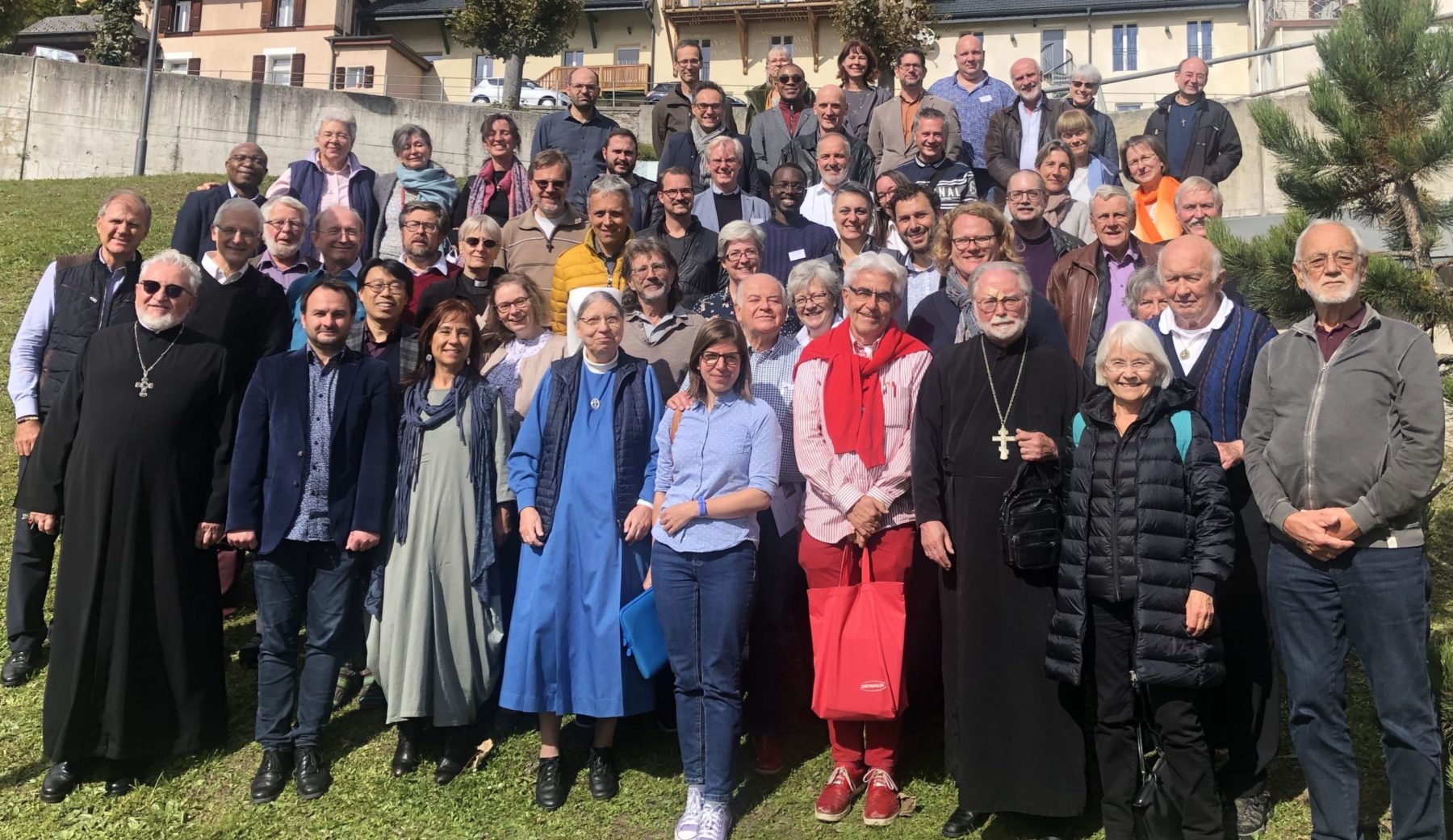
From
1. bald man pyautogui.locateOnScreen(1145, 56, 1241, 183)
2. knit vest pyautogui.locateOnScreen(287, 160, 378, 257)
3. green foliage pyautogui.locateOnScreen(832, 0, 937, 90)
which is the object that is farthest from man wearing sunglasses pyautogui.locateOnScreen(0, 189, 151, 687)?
green foliage pyautogui.locateOnScreen(832, 0, 937, 90)

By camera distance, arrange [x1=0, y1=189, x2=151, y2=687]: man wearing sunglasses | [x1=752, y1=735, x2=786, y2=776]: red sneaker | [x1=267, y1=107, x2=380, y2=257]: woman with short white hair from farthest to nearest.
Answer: [x1=267, y1=107, x2=380, y2=257]: woman with short white hair → [x1=0, y1=189, x2=151, y2=687]: man wearing sunglasses → [x1=752, y1=735, x2=786, y2=776]: red sneaker

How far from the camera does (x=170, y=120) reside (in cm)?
2442

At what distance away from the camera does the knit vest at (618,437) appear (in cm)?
→ 455

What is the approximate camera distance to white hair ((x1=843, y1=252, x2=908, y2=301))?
4.55m

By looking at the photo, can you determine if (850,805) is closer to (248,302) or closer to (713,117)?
(248,302)

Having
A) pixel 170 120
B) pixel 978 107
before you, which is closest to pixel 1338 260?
pixel 978 107

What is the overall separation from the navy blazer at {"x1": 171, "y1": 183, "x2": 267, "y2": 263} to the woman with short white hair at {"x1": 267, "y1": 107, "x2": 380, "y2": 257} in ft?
1.11

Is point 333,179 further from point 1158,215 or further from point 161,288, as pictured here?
point 1158,215

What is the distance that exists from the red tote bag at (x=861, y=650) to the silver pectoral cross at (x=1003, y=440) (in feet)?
2.17

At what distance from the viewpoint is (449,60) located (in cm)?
4172

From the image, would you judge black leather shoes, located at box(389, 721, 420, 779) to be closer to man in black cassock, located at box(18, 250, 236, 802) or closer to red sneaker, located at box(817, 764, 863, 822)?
man in black cassock, located at box(18, 250, 236, 802)

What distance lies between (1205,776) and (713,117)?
5673 mm

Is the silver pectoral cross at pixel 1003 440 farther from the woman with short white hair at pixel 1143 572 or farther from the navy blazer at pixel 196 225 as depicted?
the navy blazer at pixel 196 225

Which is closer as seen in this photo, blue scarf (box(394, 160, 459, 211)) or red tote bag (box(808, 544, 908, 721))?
red tote bag (box(808, 544, 908, 721))
